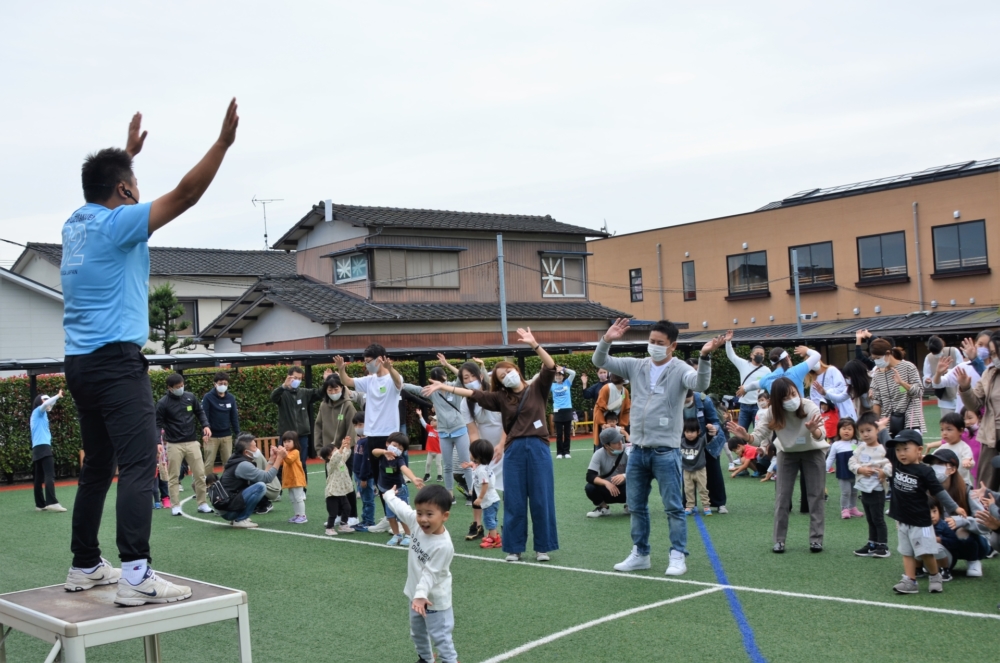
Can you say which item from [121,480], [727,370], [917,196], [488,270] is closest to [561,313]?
[488,270]

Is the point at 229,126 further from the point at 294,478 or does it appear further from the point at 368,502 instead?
the point at 294,478

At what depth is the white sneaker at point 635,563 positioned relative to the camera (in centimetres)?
861

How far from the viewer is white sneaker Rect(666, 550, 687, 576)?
329 inches

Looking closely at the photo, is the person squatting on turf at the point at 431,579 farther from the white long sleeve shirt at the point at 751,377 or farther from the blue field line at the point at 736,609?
the white long sleeve shirt at the point at 751,377

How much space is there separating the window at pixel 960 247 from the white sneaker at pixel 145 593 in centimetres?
3727

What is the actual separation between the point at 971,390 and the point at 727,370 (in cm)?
2321

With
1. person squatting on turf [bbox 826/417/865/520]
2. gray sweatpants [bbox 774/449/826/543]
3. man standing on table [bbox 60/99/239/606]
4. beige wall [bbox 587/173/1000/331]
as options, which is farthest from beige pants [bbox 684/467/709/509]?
beige wall [bbox 587/173/1000/331]

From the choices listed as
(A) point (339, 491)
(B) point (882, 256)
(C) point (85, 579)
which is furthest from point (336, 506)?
(B) point (882, 256)

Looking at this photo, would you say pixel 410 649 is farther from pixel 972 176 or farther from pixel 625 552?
pixel 972 176

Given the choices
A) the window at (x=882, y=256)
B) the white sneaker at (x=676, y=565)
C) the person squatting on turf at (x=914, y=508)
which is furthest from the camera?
the window at (x=882, y=256)

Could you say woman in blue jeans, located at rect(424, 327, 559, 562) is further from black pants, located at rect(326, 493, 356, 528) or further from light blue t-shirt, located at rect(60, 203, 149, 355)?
light blue t-shirt, located at rect(60, 203, 149, 355)

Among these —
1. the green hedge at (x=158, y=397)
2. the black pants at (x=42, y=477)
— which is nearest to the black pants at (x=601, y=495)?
the black pants at (x=42, y=477)

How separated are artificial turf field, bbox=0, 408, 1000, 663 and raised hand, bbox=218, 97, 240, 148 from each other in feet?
11.6

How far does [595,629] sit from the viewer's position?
6.67 metres
